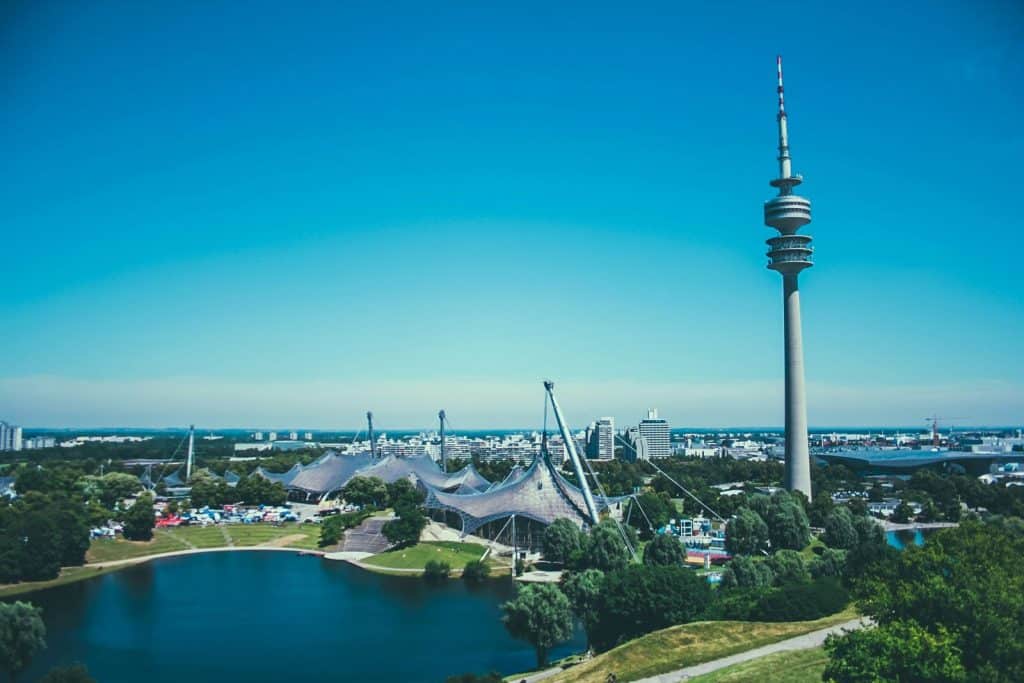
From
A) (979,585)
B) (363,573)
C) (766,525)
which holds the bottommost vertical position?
(363,573)

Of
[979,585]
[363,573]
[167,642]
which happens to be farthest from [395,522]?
[979,585]

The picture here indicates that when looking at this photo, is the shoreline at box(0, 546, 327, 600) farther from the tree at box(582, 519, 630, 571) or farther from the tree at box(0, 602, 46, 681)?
the tree at box(582, 519, 630, 571)

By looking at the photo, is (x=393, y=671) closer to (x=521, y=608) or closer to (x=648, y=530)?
(x=521, y=608)

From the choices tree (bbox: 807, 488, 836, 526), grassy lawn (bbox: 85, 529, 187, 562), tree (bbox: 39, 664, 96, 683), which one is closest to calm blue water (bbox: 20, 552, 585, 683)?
grassy lawn (bbox: 85, 529, 187, 562)

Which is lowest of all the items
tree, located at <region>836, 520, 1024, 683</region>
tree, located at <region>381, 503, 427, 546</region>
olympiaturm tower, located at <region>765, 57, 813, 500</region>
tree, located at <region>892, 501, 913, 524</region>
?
tree, located at <region>892, 501, 913, 524</region>

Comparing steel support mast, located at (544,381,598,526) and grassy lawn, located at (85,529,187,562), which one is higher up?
steel support mast, located at (544,381,598,526)

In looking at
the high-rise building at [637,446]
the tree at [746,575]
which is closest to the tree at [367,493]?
the tree at [746,575]
